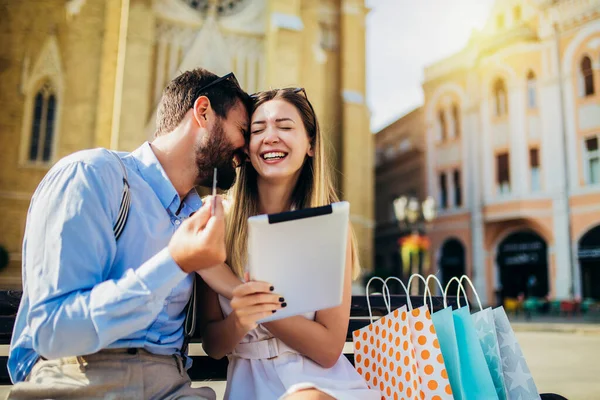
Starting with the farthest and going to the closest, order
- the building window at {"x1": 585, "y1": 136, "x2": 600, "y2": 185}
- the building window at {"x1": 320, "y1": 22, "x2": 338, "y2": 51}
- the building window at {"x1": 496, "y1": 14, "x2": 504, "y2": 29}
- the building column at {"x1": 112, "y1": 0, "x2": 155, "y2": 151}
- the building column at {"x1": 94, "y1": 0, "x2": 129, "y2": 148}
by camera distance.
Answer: the building window at {"x1": 496, "y1": 14, "x2": 504, "y2": 29}
the building window at {"x1": 320, "y1": 22, "x2": 338, "y2": 51}
the building window at {"x1": 585, "y1": 136, "x2": 600, "y2": 185}
the building column at {"x1": 94, "y1": 0, "x2": 129, "y2": 148}
the building column at {"x1": 112, "y1": 0, "x2": 155, "y2": 151}

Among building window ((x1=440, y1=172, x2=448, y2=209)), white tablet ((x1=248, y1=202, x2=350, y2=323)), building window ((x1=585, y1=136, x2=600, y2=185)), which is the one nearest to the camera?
white tablet ((x1=248, y1=202, x2=350, y2=323))

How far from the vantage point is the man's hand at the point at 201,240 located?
1470 millimetres

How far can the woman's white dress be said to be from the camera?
79.4 inches

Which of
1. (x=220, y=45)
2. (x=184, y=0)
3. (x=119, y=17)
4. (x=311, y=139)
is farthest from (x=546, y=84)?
(x=311, y=139)

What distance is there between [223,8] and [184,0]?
1616 mm

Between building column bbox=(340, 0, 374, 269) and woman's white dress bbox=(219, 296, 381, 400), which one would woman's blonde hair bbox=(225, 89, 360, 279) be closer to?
woman's white dress bbox=(219, 296, 381, 400)

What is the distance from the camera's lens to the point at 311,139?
8.16 feet

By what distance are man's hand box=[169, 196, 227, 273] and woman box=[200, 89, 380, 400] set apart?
0.91 feet

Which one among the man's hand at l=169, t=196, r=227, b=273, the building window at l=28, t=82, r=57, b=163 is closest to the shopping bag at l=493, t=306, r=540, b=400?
the man's hand at l=169, t=196, r=227, b=273

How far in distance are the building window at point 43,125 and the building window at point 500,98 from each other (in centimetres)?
1849

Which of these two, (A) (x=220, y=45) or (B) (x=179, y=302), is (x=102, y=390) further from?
(A) (x=220, y=45)

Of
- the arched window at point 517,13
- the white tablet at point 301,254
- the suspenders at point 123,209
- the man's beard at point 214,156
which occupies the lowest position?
the white tablet at point 301,254

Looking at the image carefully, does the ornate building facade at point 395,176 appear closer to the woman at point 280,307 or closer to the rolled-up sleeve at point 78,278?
the woman at point 280,307

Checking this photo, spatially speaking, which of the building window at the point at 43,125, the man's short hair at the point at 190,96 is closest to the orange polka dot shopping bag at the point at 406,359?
the man's short hair at the point at 190,96
